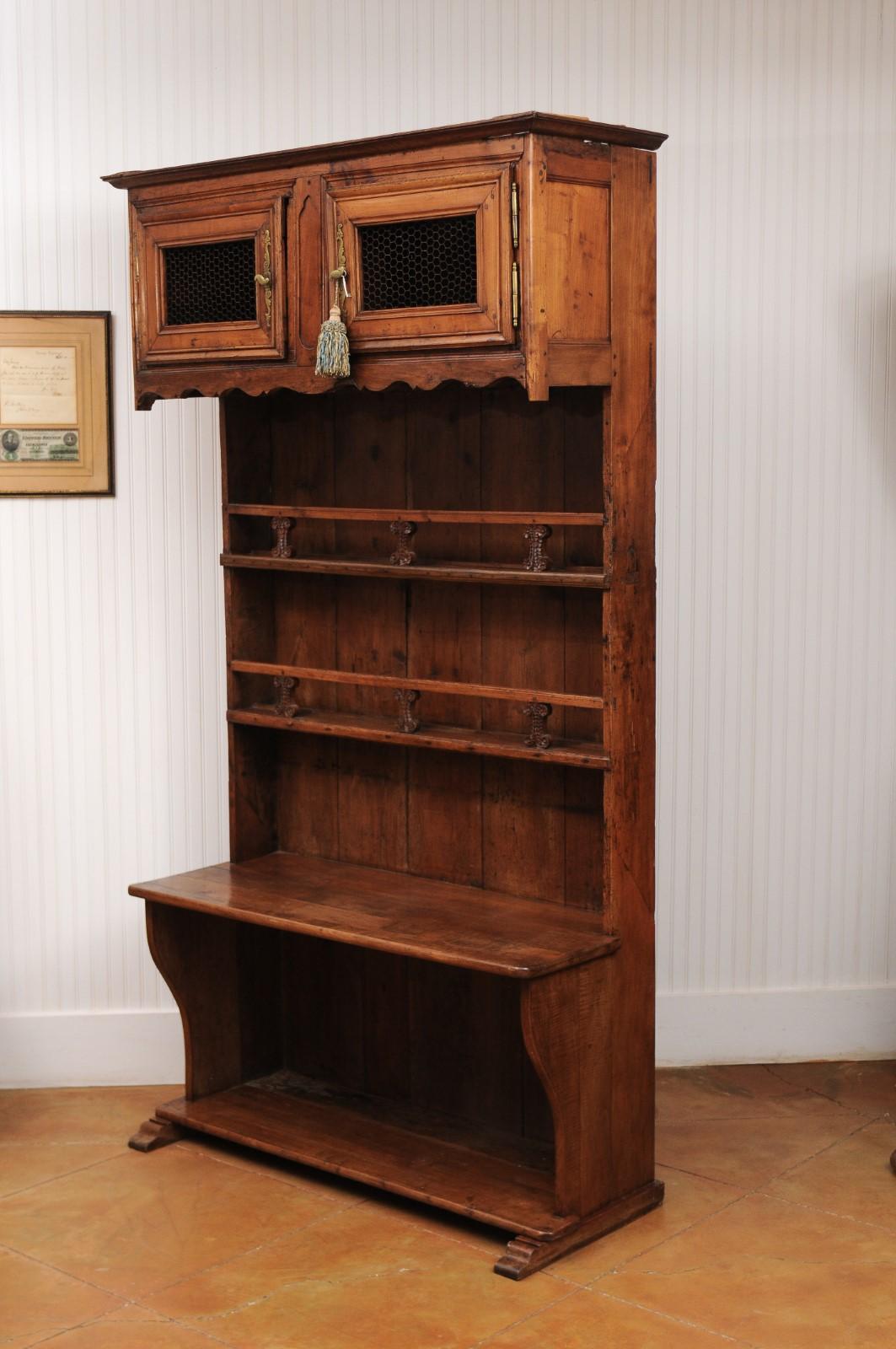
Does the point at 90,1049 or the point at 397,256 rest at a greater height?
the point at 397,256

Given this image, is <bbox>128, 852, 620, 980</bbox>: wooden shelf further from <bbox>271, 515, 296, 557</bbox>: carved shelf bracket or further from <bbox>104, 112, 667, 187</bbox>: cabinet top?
<bbox>104, 112, 667, 187</bbox>: cabinet top

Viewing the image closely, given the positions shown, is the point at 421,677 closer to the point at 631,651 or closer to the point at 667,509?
the point at 631,651

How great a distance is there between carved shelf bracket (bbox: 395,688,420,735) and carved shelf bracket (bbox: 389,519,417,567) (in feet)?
1.04

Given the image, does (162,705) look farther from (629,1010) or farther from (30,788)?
(629,1010)

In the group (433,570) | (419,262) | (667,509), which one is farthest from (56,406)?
(667,509)

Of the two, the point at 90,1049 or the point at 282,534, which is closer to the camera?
the point at 282,534

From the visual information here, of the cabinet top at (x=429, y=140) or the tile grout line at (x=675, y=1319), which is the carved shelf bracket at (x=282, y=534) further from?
the tile grout line at (x=675, y=1319)

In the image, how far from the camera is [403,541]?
13.2 ft

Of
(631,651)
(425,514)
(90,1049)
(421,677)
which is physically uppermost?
(425,514)

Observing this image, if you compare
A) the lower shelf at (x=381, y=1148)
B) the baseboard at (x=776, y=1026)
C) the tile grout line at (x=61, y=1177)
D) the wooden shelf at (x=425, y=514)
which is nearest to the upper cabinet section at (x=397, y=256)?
the wooden shelf at (x=425, y=514)

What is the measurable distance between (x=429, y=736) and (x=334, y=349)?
3.22 feet

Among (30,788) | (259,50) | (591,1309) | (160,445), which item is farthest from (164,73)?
(591,1309)

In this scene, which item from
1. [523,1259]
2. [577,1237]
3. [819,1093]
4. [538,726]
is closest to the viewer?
[523,1259]

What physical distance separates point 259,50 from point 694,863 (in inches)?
104
